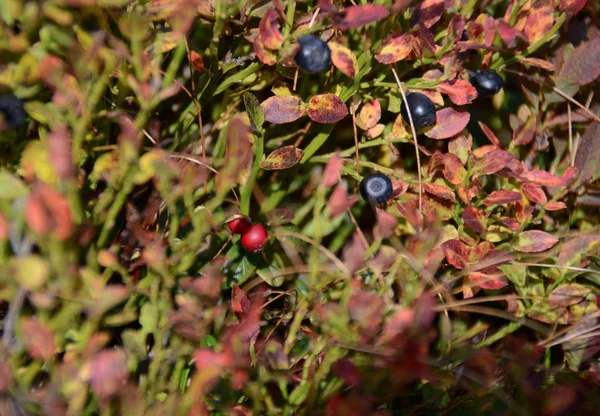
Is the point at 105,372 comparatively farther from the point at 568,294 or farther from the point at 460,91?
the point at 568,294

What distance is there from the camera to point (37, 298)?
53 centimetres

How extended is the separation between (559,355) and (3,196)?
95 centimetres

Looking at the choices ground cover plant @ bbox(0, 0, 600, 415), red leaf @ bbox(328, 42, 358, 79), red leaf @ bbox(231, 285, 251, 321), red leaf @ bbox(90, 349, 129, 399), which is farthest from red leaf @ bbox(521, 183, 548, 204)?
red leaf @ bbox(90, 349, 129, 399)

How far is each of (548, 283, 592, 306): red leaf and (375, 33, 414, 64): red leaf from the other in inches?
17.4

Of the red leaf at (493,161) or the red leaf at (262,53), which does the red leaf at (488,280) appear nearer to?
the red leaf at (493,161)

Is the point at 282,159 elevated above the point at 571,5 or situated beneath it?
situated beneath

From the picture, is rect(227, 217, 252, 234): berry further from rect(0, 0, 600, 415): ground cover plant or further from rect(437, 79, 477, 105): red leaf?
rect(437, 79, 477, 105): red leaf

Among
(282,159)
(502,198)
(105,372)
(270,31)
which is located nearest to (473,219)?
(502,198)

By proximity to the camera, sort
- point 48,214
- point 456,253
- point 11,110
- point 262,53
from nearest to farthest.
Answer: point 48,214
point 11,110
point 262,53
point 456,253

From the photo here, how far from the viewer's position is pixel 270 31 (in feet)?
2.55

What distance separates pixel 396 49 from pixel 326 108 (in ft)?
0.39

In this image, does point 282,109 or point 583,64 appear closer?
point 282,109

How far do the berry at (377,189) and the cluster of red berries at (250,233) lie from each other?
0.15 m

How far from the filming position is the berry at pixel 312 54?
776 millimetres
